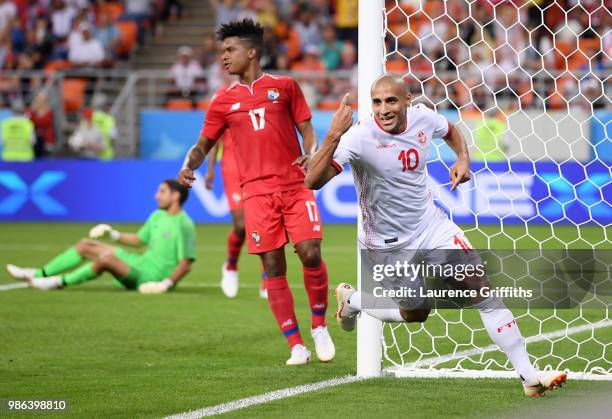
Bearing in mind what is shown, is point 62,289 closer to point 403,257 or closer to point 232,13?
point 403,257

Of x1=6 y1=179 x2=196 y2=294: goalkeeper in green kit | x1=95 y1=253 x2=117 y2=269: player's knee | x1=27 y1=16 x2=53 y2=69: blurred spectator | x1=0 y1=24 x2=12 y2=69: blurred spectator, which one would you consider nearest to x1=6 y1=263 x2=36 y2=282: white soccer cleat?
x1=6 y1=179 x2=196 y2=294: goalkeeper in green kit

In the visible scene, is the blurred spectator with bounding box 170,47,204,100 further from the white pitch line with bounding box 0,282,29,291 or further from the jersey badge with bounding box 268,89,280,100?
the jersey badge with bounding box 268,89,280,100

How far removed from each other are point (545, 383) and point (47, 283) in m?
6.37

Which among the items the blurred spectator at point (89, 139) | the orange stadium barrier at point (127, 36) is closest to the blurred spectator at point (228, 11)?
the orange stadium barrier at point (127, 36)

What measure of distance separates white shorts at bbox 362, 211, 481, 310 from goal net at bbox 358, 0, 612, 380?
1.40ft

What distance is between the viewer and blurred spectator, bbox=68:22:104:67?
2330 cm

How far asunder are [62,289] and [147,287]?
3.04 feet

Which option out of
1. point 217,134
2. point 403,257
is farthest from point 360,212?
point 217,134

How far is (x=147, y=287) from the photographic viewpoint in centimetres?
1123

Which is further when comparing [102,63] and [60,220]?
[102,63]

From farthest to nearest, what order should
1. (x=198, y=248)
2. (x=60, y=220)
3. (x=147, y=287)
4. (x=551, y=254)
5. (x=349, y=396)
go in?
1. (x=60, y=220)
2. (x=198, y=248)
3. (x=551, y=254)
4. (x=147, y=287)
5. (x=349, y=396)

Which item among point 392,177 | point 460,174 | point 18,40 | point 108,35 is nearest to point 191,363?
point 392,177

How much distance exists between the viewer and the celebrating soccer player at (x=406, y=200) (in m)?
6.10

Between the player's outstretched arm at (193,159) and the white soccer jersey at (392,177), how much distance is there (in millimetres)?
1290
